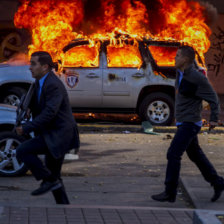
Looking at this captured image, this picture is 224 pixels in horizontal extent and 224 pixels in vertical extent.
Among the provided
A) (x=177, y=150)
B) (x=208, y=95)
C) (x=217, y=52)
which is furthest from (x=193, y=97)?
(x=217, y=52)

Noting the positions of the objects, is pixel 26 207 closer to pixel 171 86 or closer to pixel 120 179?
pixel 120 179

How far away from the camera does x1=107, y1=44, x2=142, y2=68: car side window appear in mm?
13617

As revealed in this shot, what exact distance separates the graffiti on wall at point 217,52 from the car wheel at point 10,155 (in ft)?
54.1

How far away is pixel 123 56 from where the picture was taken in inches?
543

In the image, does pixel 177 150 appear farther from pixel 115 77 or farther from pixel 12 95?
pixel 12 95

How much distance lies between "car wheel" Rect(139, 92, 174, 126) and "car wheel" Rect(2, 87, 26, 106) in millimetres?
2632

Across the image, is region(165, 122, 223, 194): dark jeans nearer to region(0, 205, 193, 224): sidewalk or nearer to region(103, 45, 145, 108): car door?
region(0, 205, 193, 224): sidewalk

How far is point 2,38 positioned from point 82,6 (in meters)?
6.97

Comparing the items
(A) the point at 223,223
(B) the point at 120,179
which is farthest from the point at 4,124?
(A) the point at 223,223

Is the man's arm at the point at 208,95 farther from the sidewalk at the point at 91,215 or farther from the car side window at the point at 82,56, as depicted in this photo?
the car side window at the point at 82,56

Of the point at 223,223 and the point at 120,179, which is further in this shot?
the point at 120,179

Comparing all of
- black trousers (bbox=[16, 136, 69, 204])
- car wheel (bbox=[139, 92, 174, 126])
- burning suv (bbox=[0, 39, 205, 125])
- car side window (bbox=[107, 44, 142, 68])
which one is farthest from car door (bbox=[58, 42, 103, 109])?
black trousers (bbox=[16, 136, 69, 204])

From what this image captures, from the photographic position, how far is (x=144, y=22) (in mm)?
15367

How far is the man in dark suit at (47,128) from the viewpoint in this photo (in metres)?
6.11
